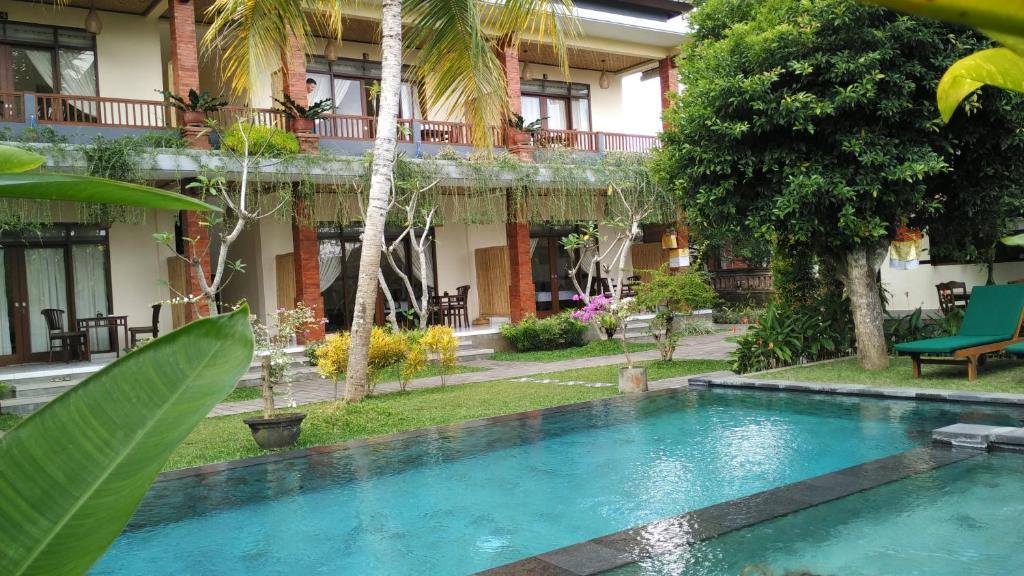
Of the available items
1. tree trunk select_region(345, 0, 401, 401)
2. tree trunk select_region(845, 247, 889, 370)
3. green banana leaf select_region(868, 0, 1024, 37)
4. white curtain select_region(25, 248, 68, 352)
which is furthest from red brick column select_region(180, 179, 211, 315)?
green banana leaf select_region(868, 0, 1024, 37)

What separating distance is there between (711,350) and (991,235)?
5.04 m

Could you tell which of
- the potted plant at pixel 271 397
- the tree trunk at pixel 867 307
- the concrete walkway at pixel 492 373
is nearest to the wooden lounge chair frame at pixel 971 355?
the tree trunk at pixel 867 307

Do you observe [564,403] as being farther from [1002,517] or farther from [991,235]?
[991,235]

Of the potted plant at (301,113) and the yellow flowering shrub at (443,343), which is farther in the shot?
the potted plant at (301,113)

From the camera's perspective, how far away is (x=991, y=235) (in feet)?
32.0

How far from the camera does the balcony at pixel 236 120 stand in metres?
12.6

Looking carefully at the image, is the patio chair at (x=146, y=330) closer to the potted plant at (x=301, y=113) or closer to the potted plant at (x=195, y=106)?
the potted plant at (x=195, y=106)

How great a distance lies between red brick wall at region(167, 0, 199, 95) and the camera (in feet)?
43.6

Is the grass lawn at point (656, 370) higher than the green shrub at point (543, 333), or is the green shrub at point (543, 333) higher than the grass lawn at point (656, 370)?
the green shrub at point (543, 333)

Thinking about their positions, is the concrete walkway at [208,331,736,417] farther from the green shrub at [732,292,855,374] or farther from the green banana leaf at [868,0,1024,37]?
the green banana leaf at [868,0,1024,37]

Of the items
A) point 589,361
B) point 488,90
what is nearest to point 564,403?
point 488,90

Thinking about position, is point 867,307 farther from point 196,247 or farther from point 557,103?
point 557,103

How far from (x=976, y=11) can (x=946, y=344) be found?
8500 millimetres

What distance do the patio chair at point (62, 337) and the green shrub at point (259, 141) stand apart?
3.67 m
